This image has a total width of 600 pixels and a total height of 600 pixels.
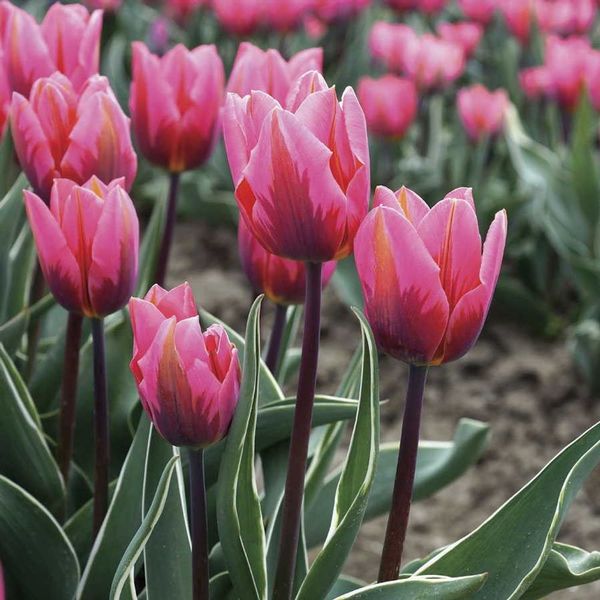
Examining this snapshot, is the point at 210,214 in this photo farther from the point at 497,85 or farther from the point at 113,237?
the point at 113,237

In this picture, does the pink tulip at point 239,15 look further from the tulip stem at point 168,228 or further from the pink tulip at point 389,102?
the tulip stem at point 168,228

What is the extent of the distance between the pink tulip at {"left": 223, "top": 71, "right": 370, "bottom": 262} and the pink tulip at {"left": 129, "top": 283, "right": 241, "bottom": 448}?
0.08 m

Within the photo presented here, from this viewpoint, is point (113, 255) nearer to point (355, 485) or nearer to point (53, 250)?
point (53, 250)

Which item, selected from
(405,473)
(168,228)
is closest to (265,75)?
(168,228)

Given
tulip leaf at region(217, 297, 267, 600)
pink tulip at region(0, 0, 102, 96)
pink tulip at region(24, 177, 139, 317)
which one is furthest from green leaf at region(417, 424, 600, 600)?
pink tulip at region(0, 0, 102, 96)

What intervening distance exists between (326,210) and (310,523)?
1.97 feet

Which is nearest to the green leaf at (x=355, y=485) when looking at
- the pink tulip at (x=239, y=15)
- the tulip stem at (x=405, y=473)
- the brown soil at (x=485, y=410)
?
the tulip stem at (x=405, y=473)

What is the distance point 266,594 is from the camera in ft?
3.04

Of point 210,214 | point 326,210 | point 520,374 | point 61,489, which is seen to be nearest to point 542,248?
point 520,374

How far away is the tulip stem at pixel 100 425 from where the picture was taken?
0.96m

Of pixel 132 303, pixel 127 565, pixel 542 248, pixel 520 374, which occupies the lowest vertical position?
pixel 520 374

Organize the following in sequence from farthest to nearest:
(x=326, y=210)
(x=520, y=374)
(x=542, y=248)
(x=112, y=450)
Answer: (x=542, y=248) < (x=520, y=374) < (x=112, y=450) < (x=326, y=210)

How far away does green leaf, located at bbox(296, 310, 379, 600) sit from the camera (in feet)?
2.77

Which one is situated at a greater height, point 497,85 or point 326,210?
point 326,210
